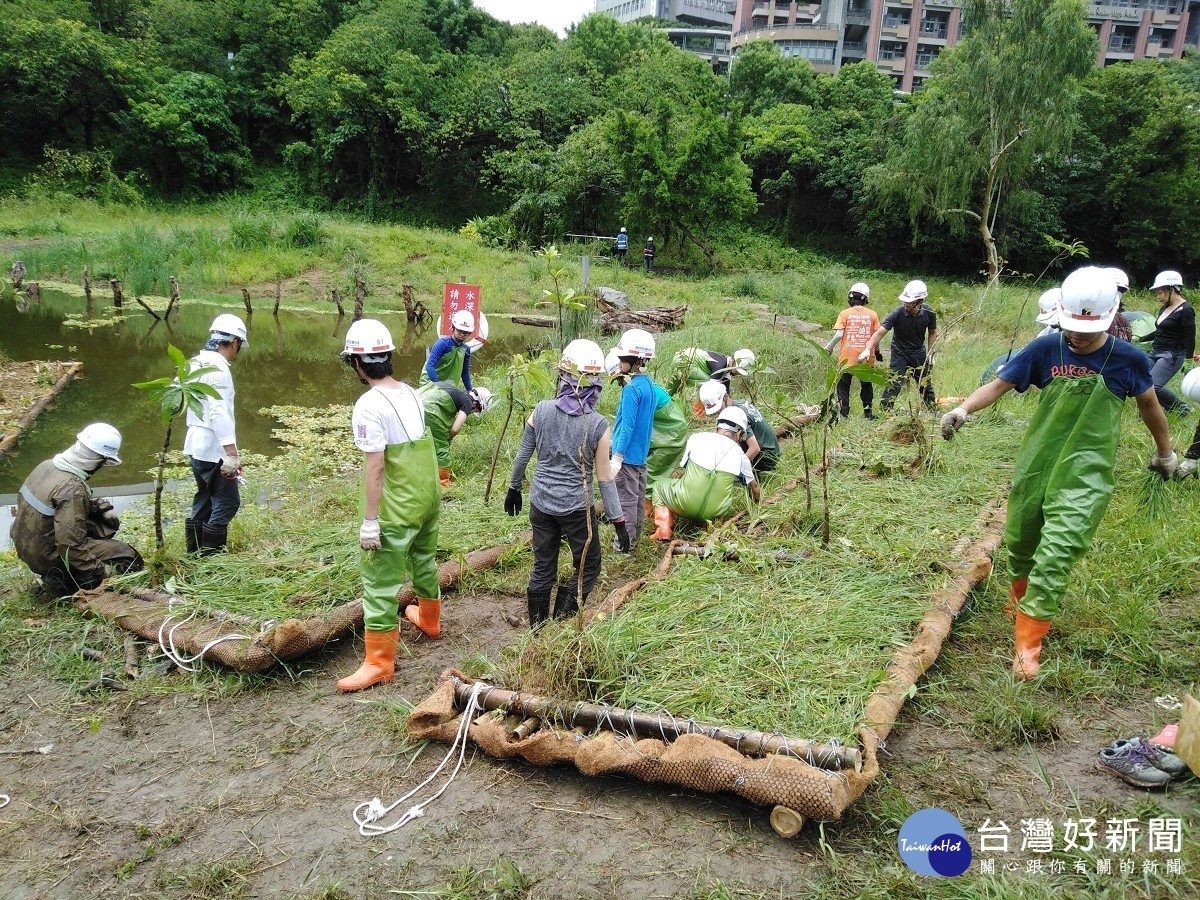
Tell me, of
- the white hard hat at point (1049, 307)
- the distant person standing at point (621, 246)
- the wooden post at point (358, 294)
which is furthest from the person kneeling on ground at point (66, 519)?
the distant person standing at point (621, 246)

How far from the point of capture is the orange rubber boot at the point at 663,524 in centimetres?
527

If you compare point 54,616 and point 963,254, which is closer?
point 54,616

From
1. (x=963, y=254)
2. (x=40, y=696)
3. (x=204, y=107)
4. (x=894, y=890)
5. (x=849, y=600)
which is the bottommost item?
(x=40, y=696)

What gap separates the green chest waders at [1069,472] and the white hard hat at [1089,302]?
23 cm

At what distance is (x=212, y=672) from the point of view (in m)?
3.79

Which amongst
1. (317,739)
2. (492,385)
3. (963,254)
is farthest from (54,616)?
(963,254)

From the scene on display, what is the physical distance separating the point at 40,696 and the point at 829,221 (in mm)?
32232

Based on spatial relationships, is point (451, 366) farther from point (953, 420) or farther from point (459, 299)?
point (953, 420)

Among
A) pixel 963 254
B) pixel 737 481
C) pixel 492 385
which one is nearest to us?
pixel 737 481

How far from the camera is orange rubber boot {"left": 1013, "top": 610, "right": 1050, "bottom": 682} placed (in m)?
3.30

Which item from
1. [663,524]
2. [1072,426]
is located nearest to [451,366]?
[663,524]

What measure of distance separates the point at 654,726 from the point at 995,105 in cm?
2366

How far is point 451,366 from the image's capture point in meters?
6.27

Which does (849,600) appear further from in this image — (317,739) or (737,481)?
(317,739)
